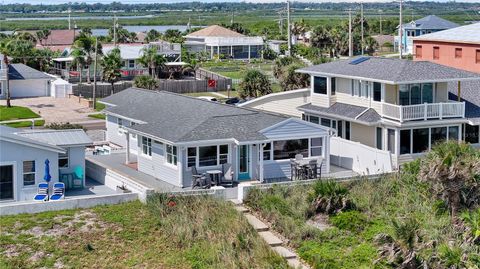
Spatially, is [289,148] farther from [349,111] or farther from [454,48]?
[454,48]

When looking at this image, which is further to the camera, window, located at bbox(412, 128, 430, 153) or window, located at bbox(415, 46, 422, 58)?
window, located at bbox(415, 46, 422, 58)

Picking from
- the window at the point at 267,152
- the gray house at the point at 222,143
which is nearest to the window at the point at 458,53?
the gray house at the point at 222,143

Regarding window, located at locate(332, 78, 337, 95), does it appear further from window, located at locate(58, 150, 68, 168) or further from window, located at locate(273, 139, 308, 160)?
window, located at locate(58, 150, 68, 168)

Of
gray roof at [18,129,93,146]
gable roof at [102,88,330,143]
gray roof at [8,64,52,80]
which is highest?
gray roof at [8,64,52,80]

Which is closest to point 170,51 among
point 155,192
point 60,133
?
point 60,133

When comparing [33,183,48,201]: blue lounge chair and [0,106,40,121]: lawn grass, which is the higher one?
[0,106,40,121]: lawn grass

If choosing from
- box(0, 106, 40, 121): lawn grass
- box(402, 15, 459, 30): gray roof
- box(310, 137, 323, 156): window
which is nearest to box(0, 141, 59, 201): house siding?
box(310, 137, 323, 156): window

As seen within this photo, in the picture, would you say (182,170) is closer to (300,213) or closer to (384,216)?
(300,213)
